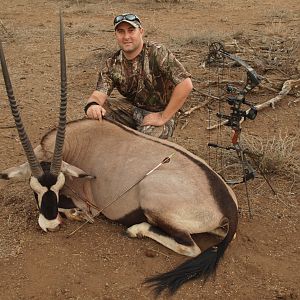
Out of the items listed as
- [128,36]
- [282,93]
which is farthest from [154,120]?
[282,93]

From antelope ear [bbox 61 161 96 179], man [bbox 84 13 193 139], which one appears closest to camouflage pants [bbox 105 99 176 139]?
man [bbox 84 13 193 139]

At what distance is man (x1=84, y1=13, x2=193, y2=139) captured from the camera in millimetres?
4707

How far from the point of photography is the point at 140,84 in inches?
198

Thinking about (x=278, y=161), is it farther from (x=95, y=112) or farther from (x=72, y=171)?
(x=72, y=171)

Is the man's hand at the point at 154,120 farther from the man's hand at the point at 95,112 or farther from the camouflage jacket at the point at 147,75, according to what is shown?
the man's hand at the point at 95,112

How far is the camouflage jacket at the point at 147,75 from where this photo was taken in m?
4.84

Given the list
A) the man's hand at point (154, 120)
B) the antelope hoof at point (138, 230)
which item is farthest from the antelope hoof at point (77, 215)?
the man's hand at point (154, 120)

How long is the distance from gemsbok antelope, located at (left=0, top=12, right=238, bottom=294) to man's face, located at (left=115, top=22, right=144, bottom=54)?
80cm

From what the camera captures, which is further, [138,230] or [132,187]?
[132,187]

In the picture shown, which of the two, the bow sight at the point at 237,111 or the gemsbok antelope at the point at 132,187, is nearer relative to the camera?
the gemsbok antelope at the point at 132,187

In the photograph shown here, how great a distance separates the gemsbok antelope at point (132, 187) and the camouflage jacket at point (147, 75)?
27.0 inches

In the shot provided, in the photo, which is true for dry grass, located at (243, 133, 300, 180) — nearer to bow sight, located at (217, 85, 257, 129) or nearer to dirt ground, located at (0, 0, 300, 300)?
dirt ground, located at (0, 0, 300, 300)

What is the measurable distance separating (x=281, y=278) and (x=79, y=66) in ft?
20.2

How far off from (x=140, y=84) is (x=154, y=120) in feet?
1.37
